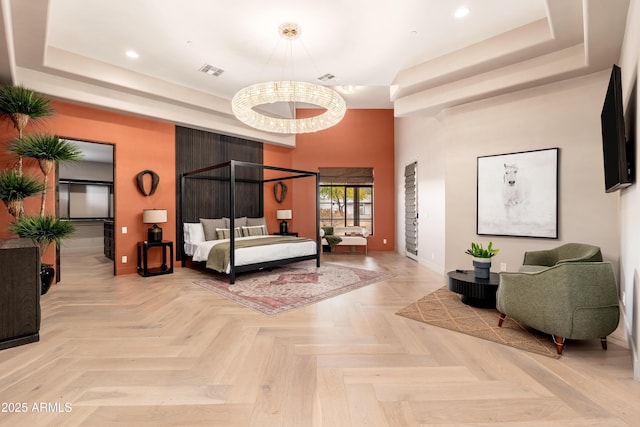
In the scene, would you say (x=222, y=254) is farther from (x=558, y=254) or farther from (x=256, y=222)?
(x=558, y=254)

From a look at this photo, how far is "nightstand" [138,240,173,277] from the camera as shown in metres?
4.95

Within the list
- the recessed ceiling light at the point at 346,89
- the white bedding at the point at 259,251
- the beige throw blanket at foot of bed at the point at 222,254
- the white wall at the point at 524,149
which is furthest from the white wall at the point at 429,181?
the beige throw blanket at foot of bed at the point at 222,254

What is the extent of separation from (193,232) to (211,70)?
290cm

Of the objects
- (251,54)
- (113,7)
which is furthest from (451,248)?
(113,7)

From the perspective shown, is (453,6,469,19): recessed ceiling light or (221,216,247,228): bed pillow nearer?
(453,6,469,19): recessed ceiling light

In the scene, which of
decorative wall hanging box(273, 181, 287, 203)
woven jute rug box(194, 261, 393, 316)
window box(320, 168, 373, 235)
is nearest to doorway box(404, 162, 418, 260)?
window box(320, 168, 373, 235)

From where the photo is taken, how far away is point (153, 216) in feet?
16.6

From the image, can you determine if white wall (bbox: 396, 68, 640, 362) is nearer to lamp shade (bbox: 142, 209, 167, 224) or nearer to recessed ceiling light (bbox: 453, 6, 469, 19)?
recessed ceiling light (bbox: 453, 6, 469, 19)

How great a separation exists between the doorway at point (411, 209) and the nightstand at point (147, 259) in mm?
4900

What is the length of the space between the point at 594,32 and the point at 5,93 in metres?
6.40

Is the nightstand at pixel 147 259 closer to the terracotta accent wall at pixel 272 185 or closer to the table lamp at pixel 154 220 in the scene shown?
the table lamp at pixel 154 220

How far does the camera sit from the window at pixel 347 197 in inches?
314

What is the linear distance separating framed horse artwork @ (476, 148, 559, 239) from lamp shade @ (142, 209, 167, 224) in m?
5.25

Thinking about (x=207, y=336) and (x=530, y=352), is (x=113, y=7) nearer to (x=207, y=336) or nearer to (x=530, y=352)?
(x=207, y=336)
